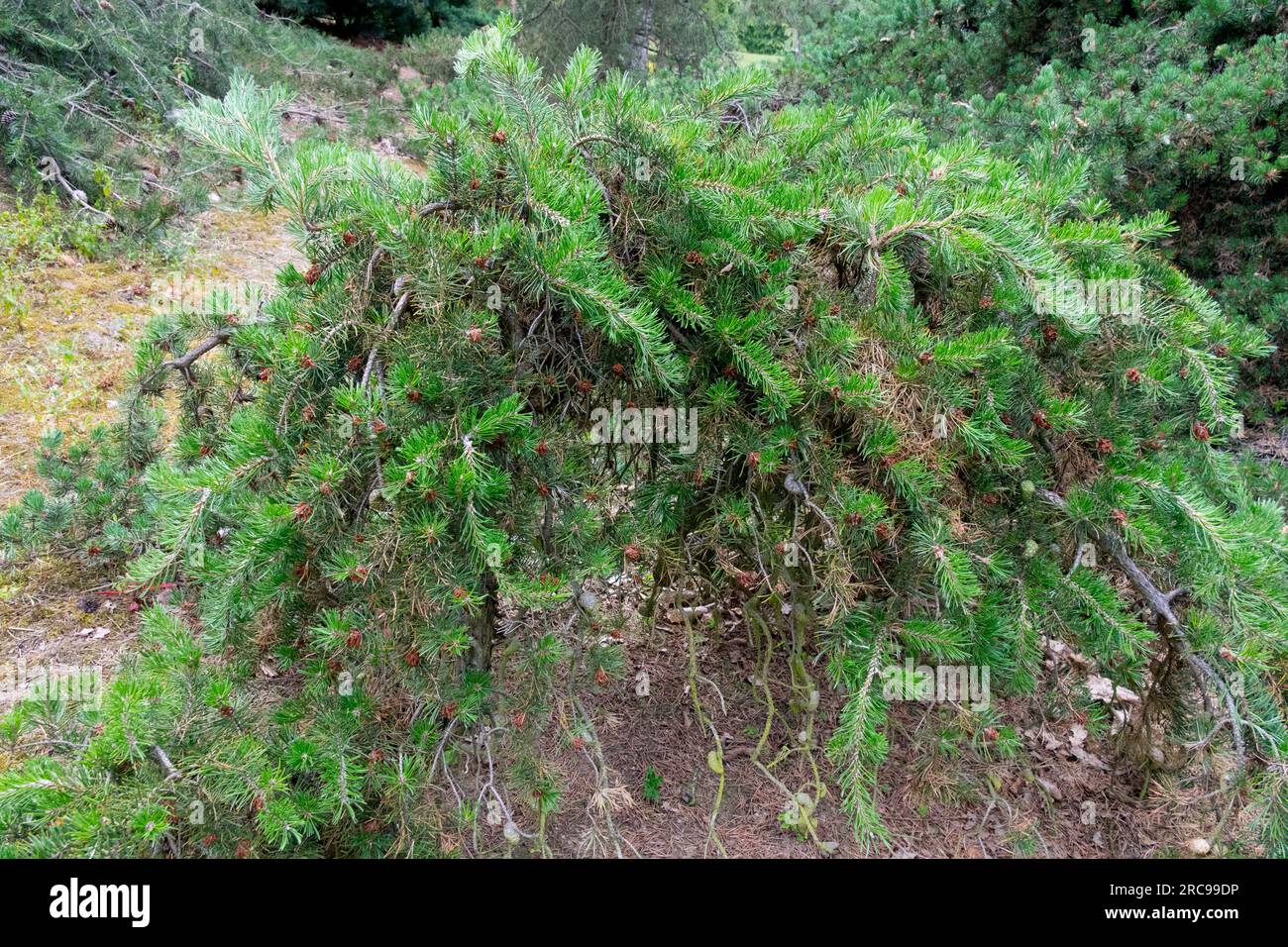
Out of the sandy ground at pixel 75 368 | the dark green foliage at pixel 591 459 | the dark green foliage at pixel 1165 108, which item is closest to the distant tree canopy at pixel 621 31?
the sandy ground at pixel 75 368

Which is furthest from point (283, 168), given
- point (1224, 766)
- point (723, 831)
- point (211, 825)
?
point (1224, 766)

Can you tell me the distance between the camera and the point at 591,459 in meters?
2.25

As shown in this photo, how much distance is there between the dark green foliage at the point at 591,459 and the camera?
183cm

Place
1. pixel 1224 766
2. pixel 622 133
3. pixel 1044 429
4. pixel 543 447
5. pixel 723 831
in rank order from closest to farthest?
pixel 543 447, pixel 622 133, pixel 1044 429, pixel 1224 766, pixel 723 831

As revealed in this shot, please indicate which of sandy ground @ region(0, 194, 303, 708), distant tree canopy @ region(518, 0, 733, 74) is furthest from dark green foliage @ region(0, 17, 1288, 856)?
distant tree canopy @ region(518, 0, 733, 74)

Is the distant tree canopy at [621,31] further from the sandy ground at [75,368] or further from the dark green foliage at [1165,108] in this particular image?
the dark green foliage at [1165,108]

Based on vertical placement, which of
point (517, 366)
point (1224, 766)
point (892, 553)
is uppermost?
point (517, 366)

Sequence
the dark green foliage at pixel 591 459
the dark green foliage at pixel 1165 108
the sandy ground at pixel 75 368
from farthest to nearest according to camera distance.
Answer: the dark green foliage at pixel 1165 108 → the sandy ground at pixel 75 368 → the dark green foliage at pixel 591 459

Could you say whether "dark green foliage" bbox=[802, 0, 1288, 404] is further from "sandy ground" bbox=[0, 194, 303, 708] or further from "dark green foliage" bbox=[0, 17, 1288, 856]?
"sandy ground" bbox=[0, 194, 303, 708]

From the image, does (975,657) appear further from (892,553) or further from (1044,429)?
(1044,429)

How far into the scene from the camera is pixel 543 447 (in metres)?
1.93

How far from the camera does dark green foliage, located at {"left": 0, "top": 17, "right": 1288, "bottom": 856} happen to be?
1.83 metres
